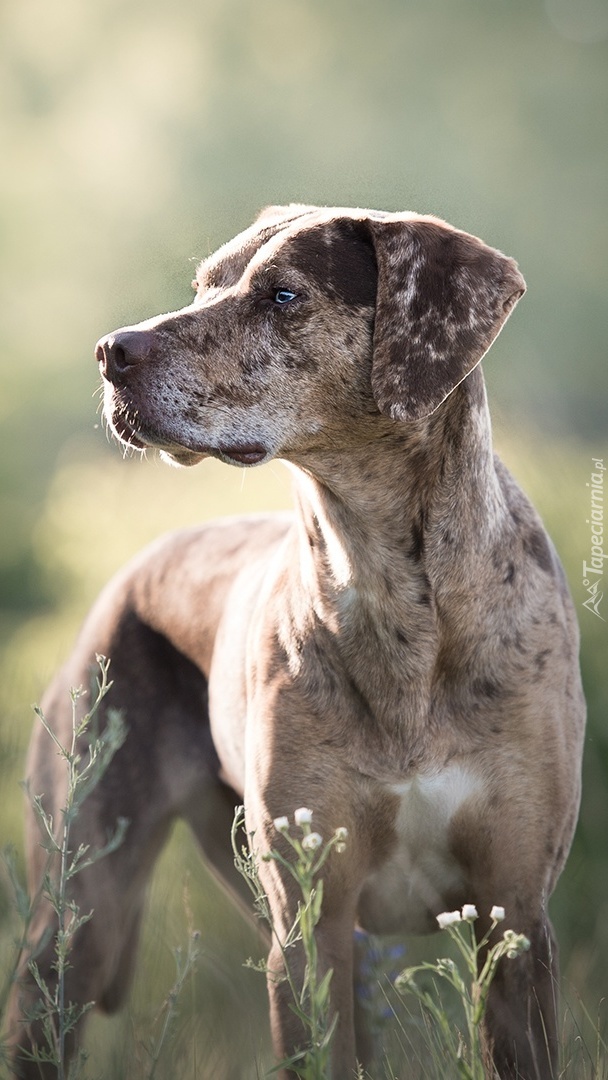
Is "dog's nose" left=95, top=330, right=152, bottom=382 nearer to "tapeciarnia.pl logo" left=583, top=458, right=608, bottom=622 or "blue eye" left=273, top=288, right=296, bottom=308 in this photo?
"blue eye" left=273, top=288, right=296, bottom=308

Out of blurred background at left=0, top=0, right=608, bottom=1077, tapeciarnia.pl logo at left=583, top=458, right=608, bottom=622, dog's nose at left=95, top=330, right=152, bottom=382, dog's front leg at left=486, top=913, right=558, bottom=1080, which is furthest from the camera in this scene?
tapeciarnia.pl logo at left=583, top=458, right=608, bottom=622

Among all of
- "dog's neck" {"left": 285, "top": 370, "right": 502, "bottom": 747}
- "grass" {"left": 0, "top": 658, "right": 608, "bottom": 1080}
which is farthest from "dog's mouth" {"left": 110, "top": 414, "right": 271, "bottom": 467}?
"grass" {"left": 0, "top": 658, "right": 608, "bottom": 1080}

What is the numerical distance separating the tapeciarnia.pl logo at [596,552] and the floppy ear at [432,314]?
1.80 metres

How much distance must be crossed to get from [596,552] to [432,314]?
1.92m

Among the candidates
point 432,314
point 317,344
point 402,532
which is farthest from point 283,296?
point 402,532

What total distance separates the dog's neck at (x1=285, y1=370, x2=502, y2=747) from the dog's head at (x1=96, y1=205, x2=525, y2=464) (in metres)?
0.10

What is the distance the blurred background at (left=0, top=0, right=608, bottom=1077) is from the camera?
3820mm

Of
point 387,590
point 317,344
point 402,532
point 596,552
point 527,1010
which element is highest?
point 317,344

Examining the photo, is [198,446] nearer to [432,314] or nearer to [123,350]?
[123,350]

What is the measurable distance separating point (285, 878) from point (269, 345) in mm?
1064

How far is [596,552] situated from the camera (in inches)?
163

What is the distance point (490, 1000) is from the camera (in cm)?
268

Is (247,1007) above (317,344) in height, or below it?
below

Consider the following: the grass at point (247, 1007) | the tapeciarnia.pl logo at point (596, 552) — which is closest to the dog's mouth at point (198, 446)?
the grass at point (247, 1007)
